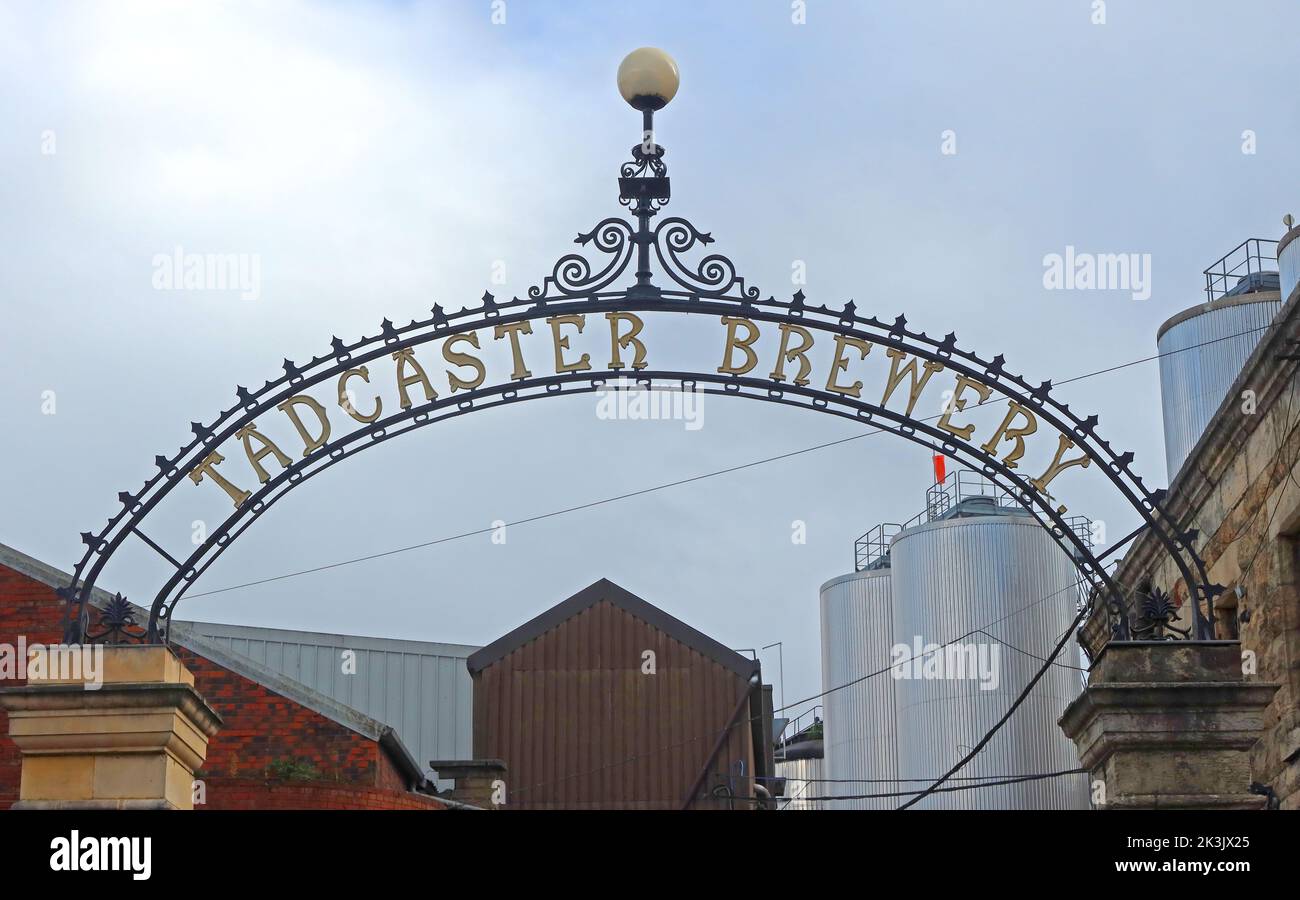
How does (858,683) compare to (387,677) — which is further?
(858,683)

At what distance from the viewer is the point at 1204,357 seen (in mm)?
30719

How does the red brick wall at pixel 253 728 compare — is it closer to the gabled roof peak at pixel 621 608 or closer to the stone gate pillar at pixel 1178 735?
the gabled roof peak at pixel 621 608

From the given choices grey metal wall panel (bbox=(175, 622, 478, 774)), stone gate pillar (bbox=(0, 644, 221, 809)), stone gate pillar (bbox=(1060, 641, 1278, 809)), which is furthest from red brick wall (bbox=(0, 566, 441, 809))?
stone gate pillar (bbox=(1060, 641, 1278, 809))

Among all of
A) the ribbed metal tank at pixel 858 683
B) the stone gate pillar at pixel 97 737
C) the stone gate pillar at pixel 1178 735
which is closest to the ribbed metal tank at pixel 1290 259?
the stone gate pillar at pixel 1178 735

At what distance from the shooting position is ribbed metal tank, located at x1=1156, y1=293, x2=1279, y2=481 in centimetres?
3016

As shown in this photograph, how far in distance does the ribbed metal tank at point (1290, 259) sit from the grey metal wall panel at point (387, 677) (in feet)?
44.8

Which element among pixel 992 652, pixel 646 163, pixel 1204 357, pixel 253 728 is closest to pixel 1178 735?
pixel 646 163

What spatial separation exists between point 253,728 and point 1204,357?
18.4 metres

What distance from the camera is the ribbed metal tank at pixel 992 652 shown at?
38.0m

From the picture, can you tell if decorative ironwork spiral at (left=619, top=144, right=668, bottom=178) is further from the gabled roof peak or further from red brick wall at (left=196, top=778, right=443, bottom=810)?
the gabled roof peak

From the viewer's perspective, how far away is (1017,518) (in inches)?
1569

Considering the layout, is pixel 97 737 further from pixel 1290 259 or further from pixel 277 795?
pixel 1290 259
